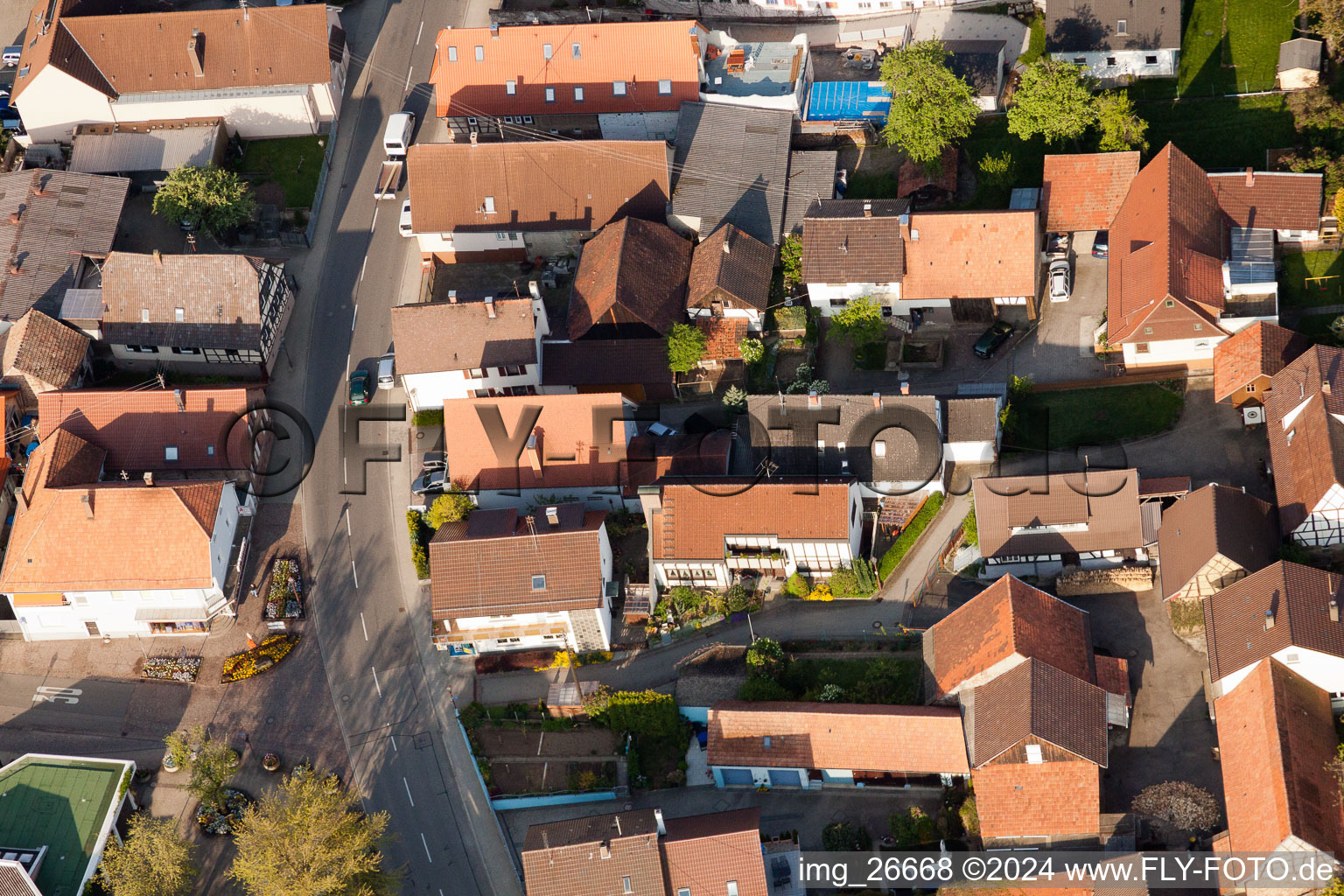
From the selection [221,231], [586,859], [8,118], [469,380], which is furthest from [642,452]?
[8,118]

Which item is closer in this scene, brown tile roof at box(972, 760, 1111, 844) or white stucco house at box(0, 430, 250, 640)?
brown tile roof at box(972, 760, 1111, 844)

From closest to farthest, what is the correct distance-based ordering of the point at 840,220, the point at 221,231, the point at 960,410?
the point at 960,410 → the point at 840,220 → the point at 221,231

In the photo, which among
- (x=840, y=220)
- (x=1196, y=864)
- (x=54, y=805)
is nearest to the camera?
(x=1196, y=864)

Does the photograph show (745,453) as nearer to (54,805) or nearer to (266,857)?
(266,857)

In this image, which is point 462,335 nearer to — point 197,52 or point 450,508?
point 450,508

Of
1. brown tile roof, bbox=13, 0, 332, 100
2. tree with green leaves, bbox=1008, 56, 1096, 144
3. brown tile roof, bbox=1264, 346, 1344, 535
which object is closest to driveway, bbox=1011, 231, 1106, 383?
tree with green leaves, bbox=1008, 56, 1096, 144

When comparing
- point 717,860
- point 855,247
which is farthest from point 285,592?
point 855,247

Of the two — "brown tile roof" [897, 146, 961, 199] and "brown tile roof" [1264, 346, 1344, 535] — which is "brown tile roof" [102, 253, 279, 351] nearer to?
"brown tile roof" [897, 146, 961, 199]
